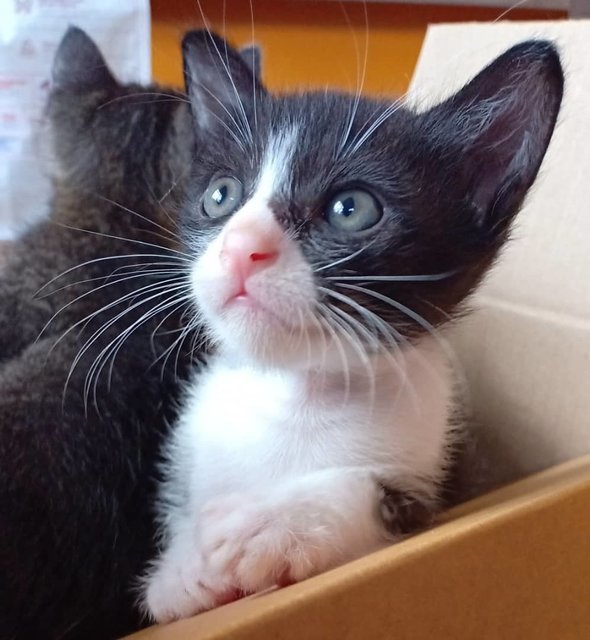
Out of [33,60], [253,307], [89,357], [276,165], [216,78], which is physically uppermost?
[33,60]

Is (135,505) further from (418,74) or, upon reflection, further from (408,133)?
(418,74)

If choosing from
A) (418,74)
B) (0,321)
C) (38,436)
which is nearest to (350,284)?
(38,436)

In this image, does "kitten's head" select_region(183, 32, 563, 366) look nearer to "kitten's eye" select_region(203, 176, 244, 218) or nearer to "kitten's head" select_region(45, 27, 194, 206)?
"kitten's eye" select_region(203, 176, 244, 218)

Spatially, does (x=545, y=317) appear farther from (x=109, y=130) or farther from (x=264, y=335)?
(x=109, y=130)

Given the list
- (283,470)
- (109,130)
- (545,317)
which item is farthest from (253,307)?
(109,130)

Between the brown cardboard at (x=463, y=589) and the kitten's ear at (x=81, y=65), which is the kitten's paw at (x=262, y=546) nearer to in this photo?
the brown cardboard at (x=463, y=589)

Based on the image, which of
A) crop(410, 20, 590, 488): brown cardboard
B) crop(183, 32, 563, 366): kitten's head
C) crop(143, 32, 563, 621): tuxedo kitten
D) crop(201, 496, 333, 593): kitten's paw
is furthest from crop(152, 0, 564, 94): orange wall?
crop(201, 496, 333, 593): kitten's paw

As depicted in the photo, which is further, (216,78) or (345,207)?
(216,78)

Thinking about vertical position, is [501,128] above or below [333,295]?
above
